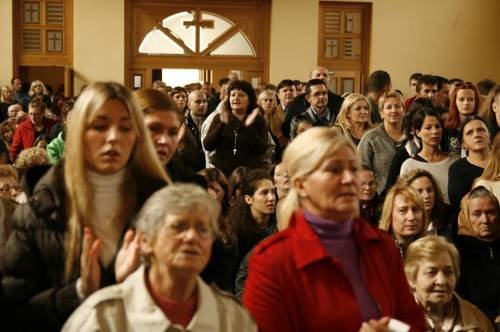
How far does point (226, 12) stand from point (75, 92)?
9.02 ft

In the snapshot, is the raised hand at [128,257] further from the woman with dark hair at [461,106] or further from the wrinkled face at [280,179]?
the woman with dark hair at [461,106]

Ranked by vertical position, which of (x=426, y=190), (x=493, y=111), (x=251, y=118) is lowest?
(x=426, y=190)

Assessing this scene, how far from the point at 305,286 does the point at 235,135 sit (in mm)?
4503

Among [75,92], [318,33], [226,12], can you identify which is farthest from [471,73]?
[75,92]

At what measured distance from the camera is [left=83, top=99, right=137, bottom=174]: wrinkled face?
251cm

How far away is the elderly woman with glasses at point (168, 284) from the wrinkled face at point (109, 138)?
8.0 inches

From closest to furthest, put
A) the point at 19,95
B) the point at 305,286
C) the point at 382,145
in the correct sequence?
the point at 305,286 < the point at 382,145 < the point at 19,95

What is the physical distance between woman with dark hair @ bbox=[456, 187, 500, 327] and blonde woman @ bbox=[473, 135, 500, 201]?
49 cm

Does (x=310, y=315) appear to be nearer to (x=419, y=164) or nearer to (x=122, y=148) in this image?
(x=122, y=148)

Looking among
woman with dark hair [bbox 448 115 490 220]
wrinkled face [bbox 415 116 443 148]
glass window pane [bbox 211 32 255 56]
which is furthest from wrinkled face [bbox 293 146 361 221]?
glass window pane [bbox 211 32 255 56]

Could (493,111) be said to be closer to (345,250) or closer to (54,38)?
(345,250)

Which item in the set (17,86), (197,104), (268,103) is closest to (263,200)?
(197,104)

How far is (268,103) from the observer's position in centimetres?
879

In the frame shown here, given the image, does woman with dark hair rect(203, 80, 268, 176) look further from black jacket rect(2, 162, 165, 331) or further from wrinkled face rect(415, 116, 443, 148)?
black jacket rect(2, 162, 165, 331)
